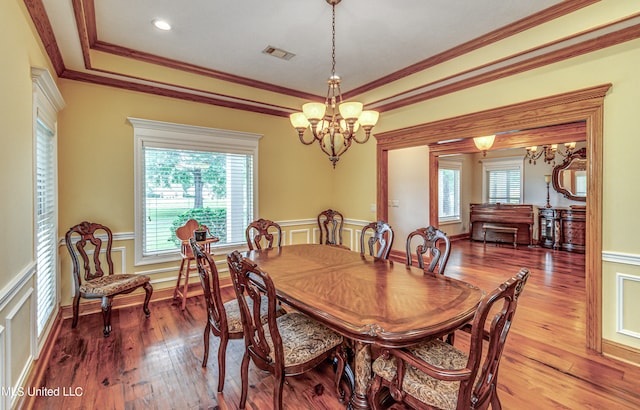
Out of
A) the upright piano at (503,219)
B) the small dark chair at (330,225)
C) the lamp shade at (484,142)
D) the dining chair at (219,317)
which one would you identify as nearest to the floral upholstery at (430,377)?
the dining chair at (219,317)

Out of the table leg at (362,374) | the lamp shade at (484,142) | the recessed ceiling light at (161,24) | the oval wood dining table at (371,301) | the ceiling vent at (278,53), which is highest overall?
the ceiling vent at (278,53)

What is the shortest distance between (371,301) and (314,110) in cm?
153

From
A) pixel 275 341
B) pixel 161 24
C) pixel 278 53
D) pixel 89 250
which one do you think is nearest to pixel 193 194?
pixel 89 250

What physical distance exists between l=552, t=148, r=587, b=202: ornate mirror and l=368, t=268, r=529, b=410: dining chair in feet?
24.5

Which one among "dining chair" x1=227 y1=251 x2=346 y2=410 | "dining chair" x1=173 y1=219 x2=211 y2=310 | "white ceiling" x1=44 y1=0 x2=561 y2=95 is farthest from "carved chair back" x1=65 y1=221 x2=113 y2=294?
"dining chair" x1=227 y1=251 x2=346 y2=410

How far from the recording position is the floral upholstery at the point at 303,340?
1713mm

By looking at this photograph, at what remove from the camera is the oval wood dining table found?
1425 mm

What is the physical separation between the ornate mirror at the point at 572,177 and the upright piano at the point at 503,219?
81cm

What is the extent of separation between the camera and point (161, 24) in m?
2.66

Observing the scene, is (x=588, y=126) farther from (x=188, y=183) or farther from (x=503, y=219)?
(x=503, y=219)

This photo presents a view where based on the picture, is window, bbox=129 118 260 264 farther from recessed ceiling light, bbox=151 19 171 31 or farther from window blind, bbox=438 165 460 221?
window blind, bbox=438 165 460 221

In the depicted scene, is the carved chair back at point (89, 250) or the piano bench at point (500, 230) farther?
the piano bench at point (500, 230)

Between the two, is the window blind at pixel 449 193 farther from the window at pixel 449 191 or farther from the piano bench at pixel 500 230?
the piano bench at pixel 500 230

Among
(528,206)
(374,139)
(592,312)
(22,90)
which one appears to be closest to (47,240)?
(22,90)
